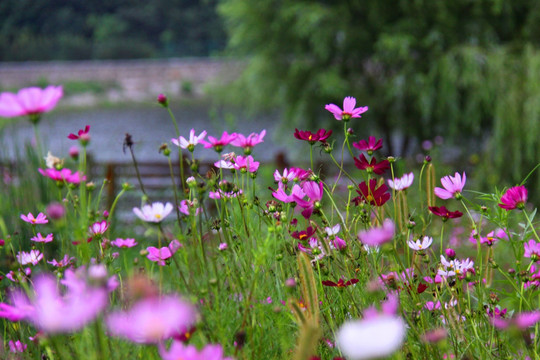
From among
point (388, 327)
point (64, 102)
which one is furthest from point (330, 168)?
point (64, 102)

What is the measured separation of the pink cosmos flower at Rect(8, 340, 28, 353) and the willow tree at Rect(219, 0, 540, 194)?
5.27m

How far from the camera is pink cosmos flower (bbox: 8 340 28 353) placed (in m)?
1.00

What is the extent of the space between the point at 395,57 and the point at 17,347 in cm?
662

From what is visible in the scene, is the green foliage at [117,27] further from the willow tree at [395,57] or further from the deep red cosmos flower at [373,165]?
the deep red cosmos flower at [373,165]

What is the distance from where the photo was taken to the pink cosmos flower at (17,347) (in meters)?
1.00

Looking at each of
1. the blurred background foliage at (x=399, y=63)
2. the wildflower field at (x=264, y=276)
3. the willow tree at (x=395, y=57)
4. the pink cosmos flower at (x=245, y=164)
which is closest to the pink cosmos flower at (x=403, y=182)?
the wildflower field at (x=264, y=276)

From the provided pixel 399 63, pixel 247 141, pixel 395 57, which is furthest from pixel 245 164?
pixel 399 63

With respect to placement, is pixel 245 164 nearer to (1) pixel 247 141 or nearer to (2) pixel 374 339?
(1) pixel 247 141

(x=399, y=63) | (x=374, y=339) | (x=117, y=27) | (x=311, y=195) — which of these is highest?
(x=117, y=27)

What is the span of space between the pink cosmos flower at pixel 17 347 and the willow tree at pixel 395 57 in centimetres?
527

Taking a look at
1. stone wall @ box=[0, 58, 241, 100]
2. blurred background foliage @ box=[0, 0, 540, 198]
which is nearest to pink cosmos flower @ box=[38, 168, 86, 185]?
blurred background foliage @ box=[0, 0, 540, 198]

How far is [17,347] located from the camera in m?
1.04

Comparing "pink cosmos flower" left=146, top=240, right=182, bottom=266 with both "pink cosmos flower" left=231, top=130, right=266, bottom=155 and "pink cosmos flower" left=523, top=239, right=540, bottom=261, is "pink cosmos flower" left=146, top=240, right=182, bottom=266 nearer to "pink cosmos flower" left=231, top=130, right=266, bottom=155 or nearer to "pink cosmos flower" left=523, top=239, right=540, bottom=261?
"pink cosmos flower" left=231, top=130, right=266, bottom=155

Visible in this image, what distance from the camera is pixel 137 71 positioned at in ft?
81.4
